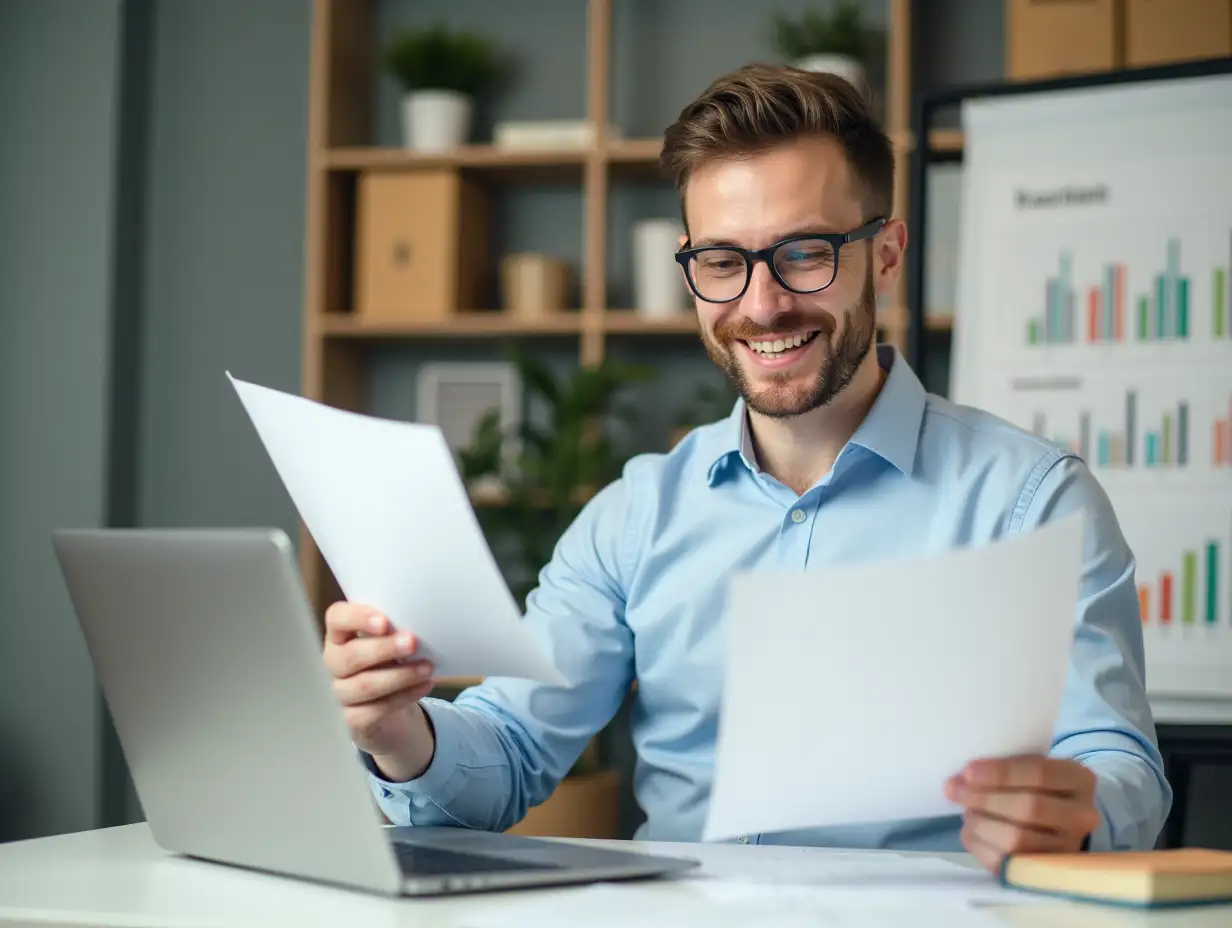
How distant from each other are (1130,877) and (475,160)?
286 centimetres

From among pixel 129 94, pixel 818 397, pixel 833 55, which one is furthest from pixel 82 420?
pixel 818 397

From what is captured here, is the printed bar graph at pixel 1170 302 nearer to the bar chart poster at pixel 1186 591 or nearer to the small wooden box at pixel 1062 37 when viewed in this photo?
the bar chart poster at pixel 1186 591

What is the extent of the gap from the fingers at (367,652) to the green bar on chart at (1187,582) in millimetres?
1681

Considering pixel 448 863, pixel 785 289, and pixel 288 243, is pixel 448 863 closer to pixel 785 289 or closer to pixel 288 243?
pixel 785 289

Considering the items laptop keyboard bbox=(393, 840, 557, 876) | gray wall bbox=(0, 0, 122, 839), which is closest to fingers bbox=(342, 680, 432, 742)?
laptop keyboard bbox=(393, 840, 557, 876)

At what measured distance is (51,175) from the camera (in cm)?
363

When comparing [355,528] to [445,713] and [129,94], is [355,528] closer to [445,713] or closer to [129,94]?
[445,713]

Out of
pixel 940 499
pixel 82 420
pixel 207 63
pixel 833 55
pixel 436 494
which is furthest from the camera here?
pixel 207 63

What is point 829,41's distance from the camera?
3.31m

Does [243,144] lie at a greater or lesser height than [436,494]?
greater

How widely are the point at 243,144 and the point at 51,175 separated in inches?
19.6

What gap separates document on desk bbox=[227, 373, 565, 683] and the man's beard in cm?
58

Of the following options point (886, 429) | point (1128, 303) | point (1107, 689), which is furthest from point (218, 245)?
A: point (1107, 689)

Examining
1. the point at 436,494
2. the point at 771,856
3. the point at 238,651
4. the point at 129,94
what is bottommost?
the point at 771,856
